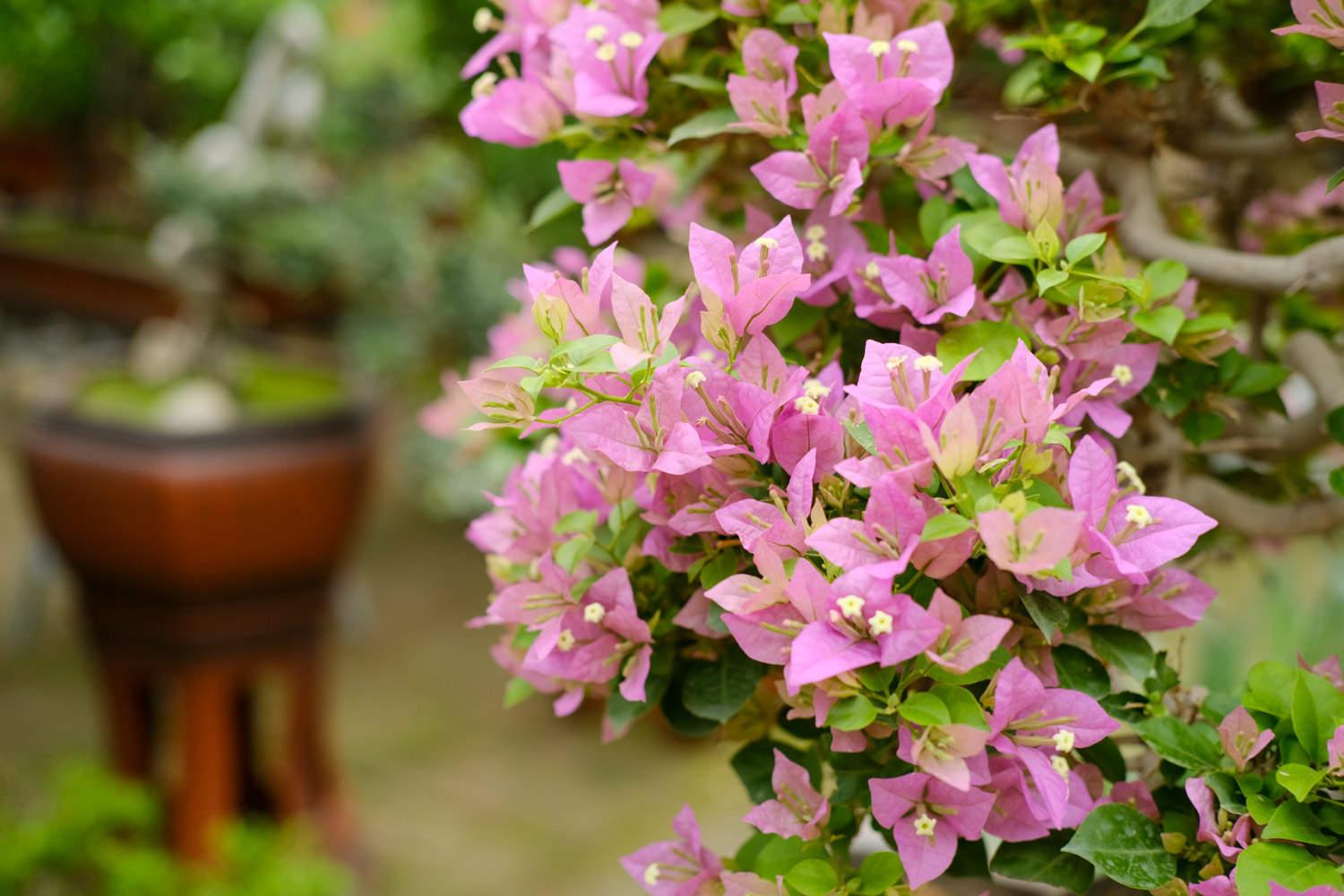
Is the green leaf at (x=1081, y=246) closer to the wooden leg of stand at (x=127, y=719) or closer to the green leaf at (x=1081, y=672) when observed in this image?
the green leaf at (x=1081, y=672)

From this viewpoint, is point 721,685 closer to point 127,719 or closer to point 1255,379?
point 1255,379

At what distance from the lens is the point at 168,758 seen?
1897 millimetres

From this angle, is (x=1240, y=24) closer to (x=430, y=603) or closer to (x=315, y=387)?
(x=315, y=387)

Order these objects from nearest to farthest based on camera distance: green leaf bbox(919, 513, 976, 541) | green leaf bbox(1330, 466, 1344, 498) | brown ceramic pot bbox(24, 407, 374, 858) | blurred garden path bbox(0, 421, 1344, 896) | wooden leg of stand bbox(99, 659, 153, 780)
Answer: green leaf bbox(919, 513, 976, 541) → green leaf bbox(1330, 466, 1344, 498) → brown ceramic pot bbox(24, 407, 374, 858) → wooden leg of stand bbox(99, 659, 153, 780) → blurred garden path bbox(0, 421, 1344, 896)

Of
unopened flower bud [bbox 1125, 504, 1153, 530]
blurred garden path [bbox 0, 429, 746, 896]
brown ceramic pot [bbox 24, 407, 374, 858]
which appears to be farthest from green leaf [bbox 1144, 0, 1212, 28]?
blurred garden path [bbox 0, 429, 746, 896]

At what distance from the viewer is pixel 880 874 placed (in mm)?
417

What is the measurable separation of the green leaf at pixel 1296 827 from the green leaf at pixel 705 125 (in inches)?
12.5

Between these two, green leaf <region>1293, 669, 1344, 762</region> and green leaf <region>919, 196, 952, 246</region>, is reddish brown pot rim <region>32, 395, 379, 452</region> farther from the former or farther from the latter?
green leaf <region>1293, 669, 1344, 762</region>

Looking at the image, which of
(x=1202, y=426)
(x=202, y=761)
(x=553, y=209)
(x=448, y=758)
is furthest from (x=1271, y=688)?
(x=448, y=758)

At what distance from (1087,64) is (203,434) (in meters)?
1.19

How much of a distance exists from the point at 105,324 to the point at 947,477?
12.5 feet

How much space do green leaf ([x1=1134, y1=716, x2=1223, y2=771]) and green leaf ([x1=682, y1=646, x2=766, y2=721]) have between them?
5.6 inches

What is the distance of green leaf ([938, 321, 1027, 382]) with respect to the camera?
0.42 m

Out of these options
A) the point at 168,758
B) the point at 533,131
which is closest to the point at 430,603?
the point at 168,758
